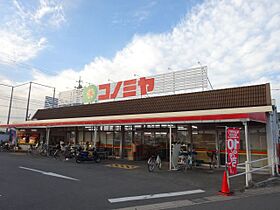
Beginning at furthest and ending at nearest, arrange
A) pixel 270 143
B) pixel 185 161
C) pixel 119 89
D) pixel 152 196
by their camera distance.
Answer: pixel 119 89 < pixel 185 161 < pixel 270 143 < pixel 152 196

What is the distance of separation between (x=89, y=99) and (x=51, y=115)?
5305 millimetres

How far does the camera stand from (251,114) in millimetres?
10992

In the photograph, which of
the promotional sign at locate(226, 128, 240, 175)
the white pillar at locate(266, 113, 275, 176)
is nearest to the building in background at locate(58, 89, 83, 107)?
the white pillar at locate(266, 113, 275, 176)

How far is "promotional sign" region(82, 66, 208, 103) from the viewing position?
18.4 m

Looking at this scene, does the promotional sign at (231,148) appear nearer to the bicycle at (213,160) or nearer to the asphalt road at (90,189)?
the asphalt road at (90,189)

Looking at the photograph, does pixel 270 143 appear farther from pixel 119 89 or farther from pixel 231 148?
pixel 119 89

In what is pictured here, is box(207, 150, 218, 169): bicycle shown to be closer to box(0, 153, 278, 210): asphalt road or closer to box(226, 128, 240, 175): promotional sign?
box(0, 153, 278, 210): asphalt road

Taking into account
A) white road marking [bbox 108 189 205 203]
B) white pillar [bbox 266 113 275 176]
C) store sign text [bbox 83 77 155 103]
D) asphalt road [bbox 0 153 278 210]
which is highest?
store sign text [bbox 83 77 155 103]

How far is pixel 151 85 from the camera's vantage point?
2030cm

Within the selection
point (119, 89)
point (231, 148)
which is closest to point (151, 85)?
point (119, 89)

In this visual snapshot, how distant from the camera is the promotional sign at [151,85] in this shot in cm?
1839

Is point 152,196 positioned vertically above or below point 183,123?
below

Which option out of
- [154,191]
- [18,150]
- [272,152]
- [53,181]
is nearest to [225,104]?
[272,152]

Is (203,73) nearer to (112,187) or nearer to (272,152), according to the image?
(272,152)
